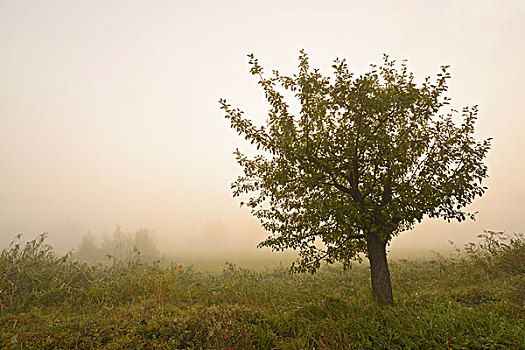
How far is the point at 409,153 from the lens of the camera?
7.79 m

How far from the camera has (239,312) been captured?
23.5 feet

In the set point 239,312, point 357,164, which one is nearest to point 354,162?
point 357,164

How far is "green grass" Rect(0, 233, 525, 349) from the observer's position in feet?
18.7

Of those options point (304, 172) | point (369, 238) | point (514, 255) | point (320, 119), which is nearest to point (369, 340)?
point (369, 238)

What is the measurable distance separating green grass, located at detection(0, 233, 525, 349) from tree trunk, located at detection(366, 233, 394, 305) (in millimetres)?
314

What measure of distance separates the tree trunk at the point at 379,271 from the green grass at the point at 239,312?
314mm

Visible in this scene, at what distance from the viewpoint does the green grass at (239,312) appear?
18.7 ft

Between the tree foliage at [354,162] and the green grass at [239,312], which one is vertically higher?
the tree foliage at [354,162]

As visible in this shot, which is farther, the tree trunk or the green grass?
the tree trunk

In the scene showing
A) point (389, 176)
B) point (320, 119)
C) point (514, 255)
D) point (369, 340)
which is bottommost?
point (369, 340)

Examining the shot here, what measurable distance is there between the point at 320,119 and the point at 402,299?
18.9 feet

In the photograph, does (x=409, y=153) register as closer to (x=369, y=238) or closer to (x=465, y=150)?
(x=465, y=150)

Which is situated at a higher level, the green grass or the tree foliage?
the tree foliage

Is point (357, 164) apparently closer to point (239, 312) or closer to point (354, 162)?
point (354, 162)
